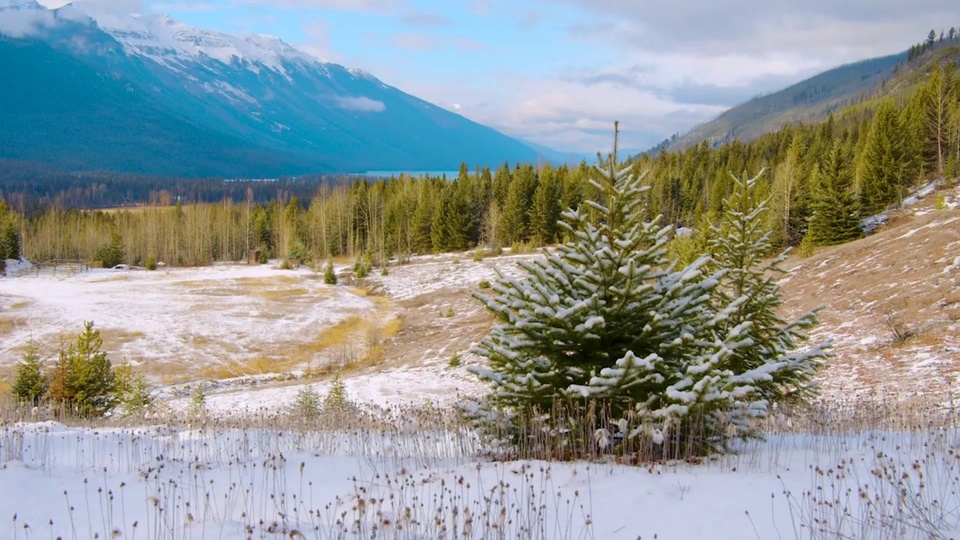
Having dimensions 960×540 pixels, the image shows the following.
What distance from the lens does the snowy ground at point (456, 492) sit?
4816mm

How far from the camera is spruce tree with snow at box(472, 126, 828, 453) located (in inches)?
266

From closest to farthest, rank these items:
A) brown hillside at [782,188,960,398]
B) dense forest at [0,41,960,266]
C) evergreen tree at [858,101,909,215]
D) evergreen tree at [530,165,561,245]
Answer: brown hillside at [782,188,960,398]
evergreen tree at [858,101,909,215]
dense forest at [0,41,960,266]
evergreen tree at [530,165,561,245]

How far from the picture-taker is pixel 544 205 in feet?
257

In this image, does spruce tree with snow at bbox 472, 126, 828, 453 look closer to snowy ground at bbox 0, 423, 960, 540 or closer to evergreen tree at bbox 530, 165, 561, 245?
snowy ground at bbox 0, 423, 960, 540

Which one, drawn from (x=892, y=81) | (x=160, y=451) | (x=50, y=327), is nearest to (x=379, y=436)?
(x=160, y=451)

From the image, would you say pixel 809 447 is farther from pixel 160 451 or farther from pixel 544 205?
pixel 544 205

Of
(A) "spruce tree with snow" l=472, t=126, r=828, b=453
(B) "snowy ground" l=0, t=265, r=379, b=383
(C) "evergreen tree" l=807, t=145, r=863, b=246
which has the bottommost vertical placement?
(B) "snowy ground" l=0, t=265, r=379, b=383

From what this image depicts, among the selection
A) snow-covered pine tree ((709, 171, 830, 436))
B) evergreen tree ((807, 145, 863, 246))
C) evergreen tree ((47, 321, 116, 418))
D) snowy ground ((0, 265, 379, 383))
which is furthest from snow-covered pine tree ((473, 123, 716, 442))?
evergreen tree ((807, 145, 863, 246))

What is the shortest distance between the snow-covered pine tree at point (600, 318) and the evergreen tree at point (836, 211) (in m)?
51.6

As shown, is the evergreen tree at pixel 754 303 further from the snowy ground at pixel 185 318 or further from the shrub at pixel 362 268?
the shrub at pixel 362 268

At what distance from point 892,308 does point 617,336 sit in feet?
73.0

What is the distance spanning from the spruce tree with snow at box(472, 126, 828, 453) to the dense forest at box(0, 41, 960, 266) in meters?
45.8

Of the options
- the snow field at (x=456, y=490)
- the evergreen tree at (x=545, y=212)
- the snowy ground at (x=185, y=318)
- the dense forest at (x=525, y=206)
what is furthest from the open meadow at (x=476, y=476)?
the evergreen tree at (x=545, y=212)

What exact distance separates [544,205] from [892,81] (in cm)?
18477
